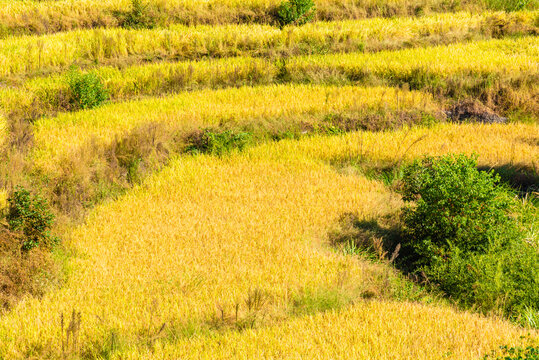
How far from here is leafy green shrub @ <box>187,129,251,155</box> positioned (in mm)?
8727

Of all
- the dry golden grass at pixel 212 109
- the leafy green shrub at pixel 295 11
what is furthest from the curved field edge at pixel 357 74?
the leafy green shrub at pixel 295 11

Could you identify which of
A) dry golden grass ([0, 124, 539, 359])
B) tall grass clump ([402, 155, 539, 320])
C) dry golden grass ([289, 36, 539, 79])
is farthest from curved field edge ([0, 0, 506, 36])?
tall grass clump ([402, 155, 539, 320])

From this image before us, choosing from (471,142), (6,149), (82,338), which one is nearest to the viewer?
(82,338)

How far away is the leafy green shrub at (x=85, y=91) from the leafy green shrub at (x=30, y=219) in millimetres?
4745

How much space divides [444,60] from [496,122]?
9.01ft

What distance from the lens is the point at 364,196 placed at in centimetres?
711

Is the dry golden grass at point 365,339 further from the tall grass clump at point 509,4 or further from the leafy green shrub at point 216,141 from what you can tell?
the tall grass clump at point 509,4

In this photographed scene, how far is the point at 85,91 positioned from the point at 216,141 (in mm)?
3213

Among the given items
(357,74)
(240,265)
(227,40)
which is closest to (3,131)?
(240,265)

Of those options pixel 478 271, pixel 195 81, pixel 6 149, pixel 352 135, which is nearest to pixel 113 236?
pixel 6 149

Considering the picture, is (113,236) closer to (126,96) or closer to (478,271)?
(478,271)

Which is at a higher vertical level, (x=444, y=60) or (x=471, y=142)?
(x=444, y=60)

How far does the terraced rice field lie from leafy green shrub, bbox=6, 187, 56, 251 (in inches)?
6.7

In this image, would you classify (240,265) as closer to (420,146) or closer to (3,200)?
(3,200)
